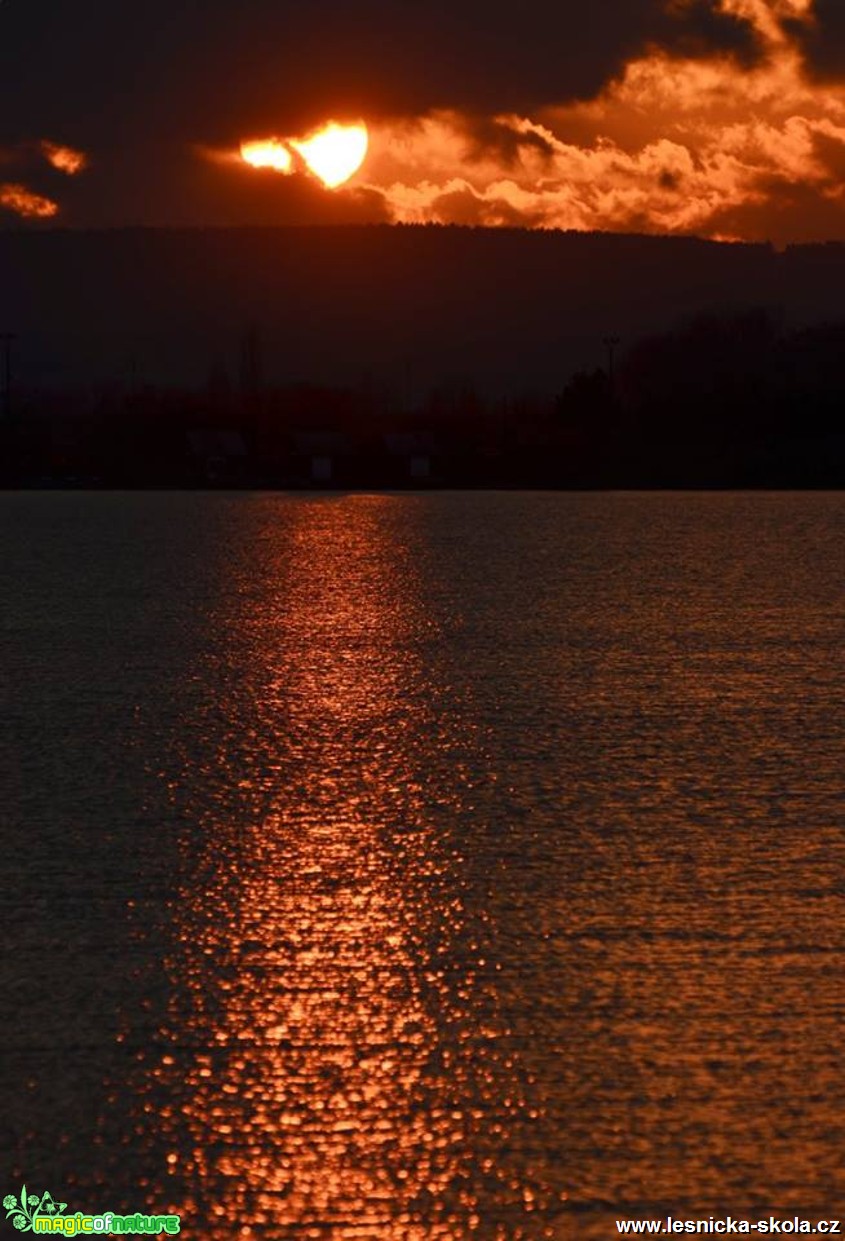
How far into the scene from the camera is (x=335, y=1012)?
590 centimetres

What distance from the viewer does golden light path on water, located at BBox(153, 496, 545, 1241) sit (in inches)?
180

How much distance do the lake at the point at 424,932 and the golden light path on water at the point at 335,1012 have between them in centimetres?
2

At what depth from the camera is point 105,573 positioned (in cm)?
2630

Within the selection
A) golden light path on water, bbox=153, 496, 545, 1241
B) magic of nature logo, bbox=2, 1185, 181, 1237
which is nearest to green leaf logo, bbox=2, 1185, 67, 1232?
magic of nature logo, bbox=2, 1185, 181, 1237

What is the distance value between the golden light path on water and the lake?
0.6 inches

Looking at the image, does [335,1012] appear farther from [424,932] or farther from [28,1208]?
[28,1208]

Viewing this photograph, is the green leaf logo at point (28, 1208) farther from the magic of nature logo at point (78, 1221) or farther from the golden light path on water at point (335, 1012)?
the golden light path on water at point (335, 1012)

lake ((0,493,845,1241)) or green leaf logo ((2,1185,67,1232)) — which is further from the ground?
lake ((0,493,845,1241))

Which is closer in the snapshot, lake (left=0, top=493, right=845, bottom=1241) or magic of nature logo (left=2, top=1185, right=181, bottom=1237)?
magic of nature logo (left=2, top=1185, right=181, bottom=1237)

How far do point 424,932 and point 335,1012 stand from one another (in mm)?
964

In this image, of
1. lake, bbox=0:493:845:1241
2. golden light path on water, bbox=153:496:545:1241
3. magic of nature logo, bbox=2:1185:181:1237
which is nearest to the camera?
magic of nature logo, bbox=2:1185:181:1237

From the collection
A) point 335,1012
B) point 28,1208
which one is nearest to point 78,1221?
point 28,1208

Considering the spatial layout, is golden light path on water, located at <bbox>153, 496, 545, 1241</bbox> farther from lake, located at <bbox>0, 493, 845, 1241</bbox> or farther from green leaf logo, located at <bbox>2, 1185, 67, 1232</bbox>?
green leaf logo, located at <bbox>2, 1185, 67, 1232</bbox>

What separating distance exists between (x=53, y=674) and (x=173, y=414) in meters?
110
